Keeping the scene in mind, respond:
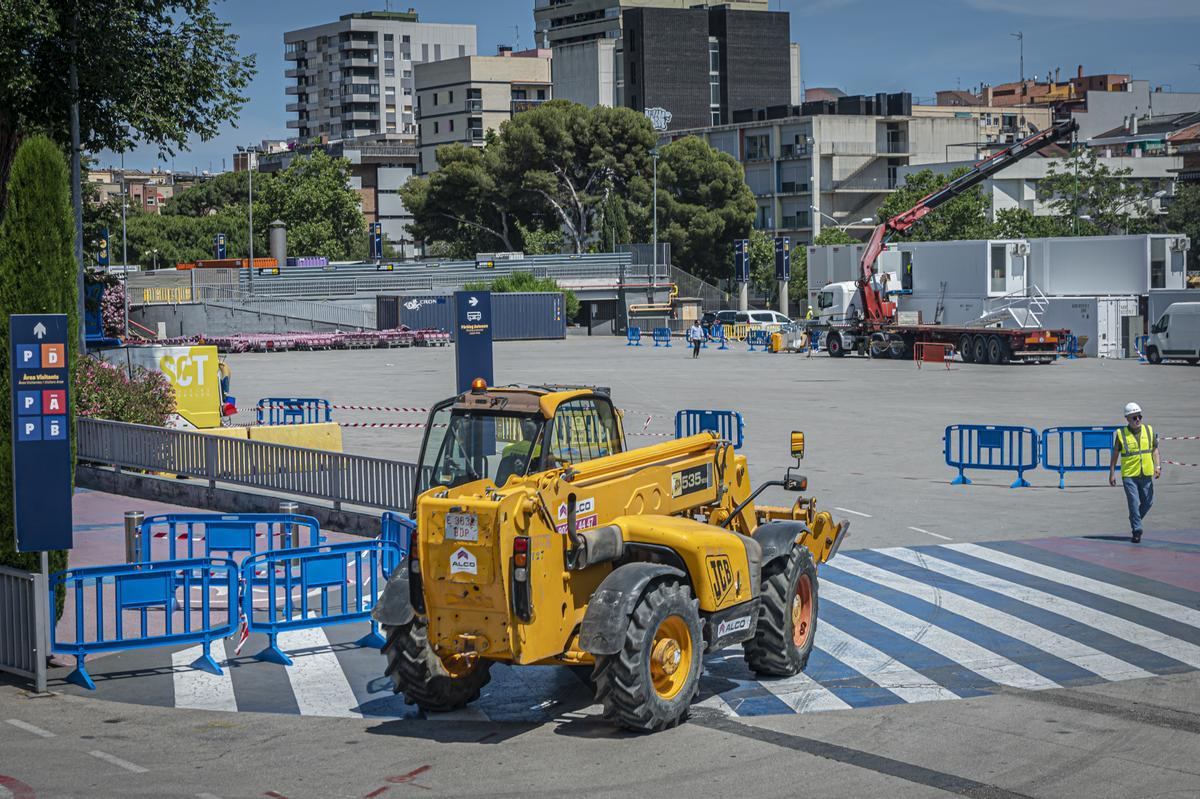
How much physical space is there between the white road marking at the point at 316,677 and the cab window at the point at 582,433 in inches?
110

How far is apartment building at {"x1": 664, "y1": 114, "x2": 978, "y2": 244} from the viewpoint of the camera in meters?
111

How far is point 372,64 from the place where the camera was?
193250 mm

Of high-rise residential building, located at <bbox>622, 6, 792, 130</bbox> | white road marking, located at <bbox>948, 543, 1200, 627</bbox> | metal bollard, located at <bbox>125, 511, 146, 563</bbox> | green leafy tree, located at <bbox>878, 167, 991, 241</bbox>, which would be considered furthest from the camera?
high-rise residential building, located at <bbox>622, 6, 792, 130</bbox>

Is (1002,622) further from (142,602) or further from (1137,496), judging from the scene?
(142,602)

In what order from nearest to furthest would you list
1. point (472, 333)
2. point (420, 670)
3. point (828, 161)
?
point (420, 670) < point (472, 333) < point (828, 161)

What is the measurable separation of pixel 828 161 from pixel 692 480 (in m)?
101

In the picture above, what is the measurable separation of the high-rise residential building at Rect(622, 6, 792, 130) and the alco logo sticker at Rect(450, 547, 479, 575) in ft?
395

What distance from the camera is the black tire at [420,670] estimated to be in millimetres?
11703

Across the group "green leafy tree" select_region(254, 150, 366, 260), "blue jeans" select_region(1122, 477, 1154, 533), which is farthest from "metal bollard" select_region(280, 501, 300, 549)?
"green leafy tree" select_region(254, 150, 366, 260)

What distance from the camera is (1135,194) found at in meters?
90.7

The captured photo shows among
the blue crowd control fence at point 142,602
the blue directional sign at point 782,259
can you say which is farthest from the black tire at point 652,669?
the blue directional sign at point 782,259

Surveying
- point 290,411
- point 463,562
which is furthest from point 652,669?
point 290,411

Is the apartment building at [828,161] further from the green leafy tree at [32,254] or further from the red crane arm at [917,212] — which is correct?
the green leafy tree at [32,254]

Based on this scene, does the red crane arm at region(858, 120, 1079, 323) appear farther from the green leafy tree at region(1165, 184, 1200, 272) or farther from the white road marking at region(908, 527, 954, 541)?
the white road marking at region(908, 527, 954, 541)
